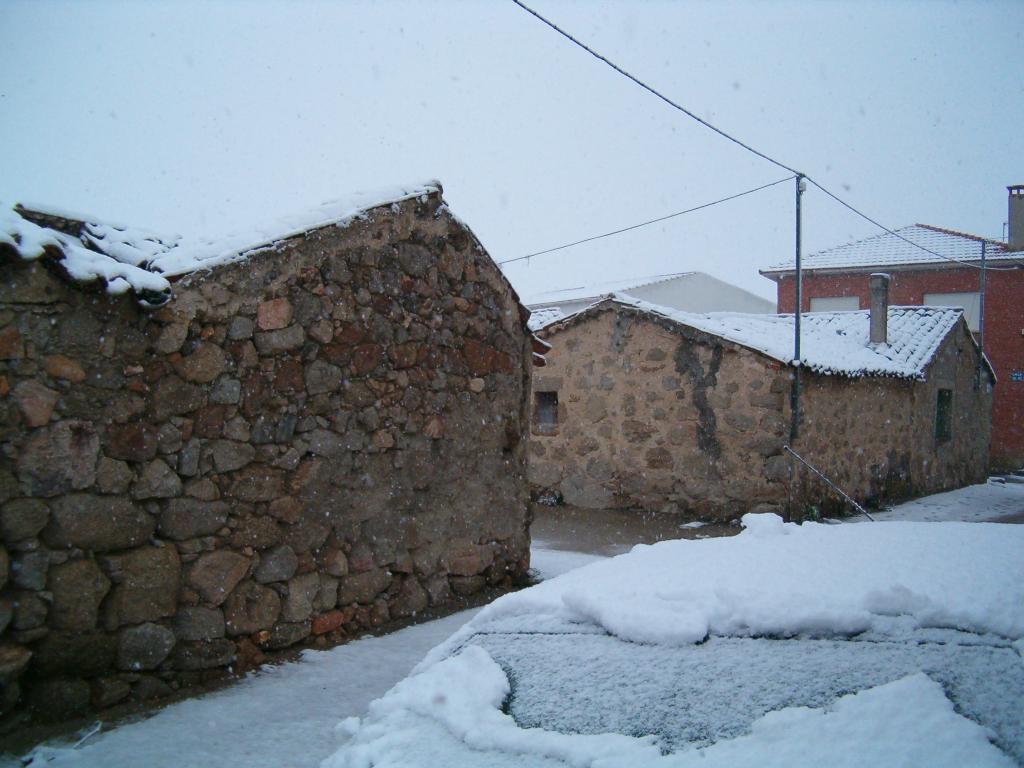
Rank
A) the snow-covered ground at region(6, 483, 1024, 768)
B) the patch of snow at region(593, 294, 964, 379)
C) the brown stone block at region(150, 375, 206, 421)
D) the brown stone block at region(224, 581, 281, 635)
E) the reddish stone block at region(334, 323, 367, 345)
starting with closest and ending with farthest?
the snow-covered ground at region(6, 483, 1024, 768)
the brown stone block at region(150, 375, 206, 421)
the brown stone block at region(224, 581, 281, 635)
the reddish stone block at region(334, 323, 367, 345)
the patch of snow at region(593, 294, 964, 379)

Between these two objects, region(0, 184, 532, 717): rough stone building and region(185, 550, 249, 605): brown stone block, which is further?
region(185, 550, 249, 605): brown stone block

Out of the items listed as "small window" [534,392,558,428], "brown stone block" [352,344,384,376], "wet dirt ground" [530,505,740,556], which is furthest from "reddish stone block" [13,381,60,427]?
"small window" [534,392,558,428]

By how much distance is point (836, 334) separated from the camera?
47.7 feet

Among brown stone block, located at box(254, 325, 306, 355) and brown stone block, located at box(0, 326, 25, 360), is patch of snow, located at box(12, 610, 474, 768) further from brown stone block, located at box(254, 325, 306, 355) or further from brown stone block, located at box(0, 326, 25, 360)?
→ brown stone block, located at box(254, 325, 306, 355)

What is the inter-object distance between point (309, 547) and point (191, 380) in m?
1.29

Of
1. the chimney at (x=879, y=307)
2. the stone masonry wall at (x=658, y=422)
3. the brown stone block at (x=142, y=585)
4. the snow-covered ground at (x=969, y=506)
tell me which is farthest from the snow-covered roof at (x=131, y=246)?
the chimney at (x=879, y=307)

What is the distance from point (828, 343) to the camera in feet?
43.4

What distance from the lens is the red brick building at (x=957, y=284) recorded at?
19750 millimetres

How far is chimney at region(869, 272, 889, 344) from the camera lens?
14188mm

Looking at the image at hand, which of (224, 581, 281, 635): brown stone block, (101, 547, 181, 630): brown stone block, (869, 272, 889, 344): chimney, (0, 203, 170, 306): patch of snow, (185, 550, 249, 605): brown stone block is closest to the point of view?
(0, 203, 170, 306): patch of snow

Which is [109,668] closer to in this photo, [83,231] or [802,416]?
[83,231]

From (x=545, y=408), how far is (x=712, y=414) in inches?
117

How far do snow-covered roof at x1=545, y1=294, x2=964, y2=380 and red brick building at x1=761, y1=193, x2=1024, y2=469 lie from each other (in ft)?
9.43

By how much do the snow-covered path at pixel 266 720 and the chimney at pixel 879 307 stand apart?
39.8ft
